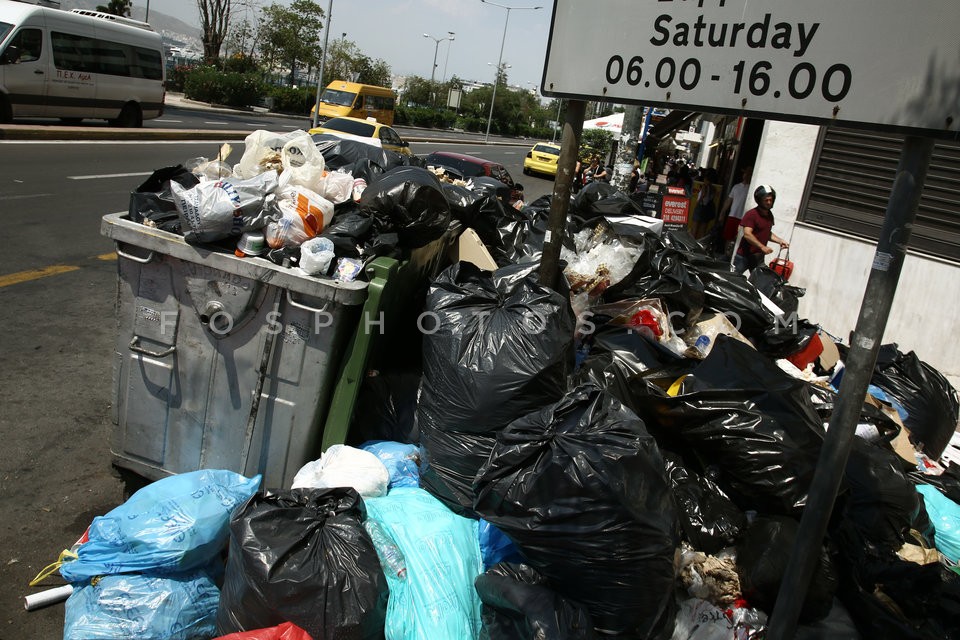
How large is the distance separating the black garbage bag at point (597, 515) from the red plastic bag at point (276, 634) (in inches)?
25.3

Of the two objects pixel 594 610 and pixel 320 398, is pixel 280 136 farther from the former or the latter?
pixel 594 610

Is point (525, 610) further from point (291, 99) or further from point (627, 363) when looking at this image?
point (291, 99)

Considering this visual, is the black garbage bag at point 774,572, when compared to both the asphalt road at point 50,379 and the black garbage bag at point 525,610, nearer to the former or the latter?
the black garbage bag at point 525,610

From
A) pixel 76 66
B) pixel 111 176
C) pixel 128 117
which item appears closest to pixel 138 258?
pixel 111 176

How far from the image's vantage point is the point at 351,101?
82.9 ft

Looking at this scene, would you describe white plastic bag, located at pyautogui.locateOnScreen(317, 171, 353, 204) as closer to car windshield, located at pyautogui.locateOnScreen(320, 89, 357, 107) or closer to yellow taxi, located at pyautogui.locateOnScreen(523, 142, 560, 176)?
car windshield, located at pyautogui.locateOnScreen(320, 89, 357, 107)

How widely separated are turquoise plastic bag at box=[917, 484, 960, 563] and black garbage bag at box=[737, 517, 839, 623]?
3.55 feet

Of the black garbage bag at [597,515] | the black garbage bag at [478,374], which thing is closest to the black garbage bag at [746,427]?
the black garbage bag at [478,374]

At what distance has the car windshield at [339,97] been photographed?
2531cm

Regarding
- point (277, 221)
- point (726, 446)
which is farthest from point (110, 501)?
point (726, 446)

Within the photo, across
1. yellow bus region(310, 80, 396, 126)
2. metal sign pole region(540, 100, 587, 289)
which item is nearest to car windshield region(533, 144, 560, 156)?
yellow bus region(310, 80, 396, 126)

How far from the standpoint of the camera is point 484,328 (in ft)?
9.07

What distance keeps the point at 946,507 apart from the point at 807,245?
16.3 ft

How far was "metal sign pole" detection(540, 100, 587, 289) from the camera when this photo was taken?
9.05 feet
